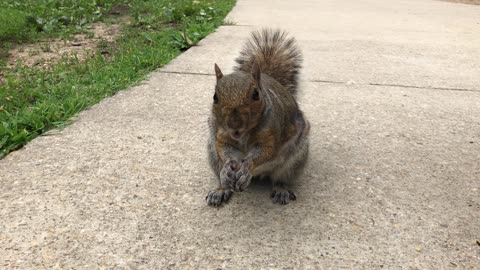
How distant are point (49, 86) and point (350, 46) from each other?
11.6 ft

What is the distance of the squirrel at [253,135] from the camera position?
1.93 meters

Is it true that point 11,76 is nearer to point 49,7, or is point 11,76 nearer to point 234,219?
point 234,219

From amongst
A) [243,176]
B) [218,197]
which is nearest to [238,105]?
[243,176]

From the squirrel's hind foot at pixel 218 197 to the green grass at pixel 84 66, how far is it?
1.24 metres

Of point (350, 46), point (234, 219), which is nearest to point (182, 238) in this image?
point (234, 219)

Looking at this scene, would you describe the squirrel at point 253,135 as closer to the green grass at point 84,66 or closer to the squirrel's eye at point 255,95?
the squirrel's eye at point 255,95

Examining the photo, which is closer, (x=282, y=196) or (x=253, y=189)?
(x=282, y=196)

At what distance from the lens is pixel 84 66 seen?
4.34 metres

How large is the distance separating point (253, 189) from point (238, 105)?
683 millimetres

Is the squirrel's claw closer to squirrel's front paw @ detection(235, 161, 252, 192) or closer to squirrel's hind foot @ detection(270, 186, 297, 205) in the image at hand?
squirrel's hind foot @ detection(270, 186, 297, 205)

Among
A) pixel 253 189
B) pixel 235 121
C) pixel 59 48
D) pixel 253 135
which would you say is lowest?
pixel 253 189

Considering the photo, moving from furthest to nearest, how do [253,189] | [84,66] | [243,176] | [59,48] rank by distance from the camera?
[59,48], [84,66], [253,189], [243,176]

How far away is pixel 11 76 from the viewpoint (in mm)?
4137

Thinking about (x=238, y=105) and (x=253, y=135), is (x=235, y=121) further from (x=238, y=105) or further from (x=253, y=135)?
(x=253, y=135)
